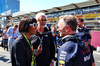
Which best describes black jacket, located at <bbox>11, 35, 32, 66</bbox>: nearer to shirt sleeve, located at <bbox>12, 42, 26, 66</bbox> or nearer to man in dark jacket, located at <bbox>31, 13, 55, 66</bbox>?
shirt sleeve, located at <bbox>12, 42, 26, 66</bbox>

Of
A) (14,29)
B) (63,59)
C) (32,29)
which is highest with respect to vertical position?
(32,29)

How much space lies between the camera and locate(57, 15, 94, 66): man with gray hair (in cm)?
121

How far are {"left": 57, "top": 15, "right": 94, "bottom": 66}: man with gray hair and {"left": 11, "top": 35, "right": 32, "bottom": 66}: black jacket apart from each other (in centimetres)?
51

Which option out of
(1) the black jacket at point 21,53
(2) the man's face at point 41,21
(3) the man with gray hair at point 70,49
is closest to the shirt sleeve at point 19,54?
(1) the black jacket at point 21,53

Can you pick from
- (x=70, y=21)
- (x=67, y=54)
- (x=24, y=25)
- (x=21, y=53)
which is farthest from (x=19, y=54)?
(x=70, y=21)

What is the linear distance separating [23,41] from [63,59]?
65cm

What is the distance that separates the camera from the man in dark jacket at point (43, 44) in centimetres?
218

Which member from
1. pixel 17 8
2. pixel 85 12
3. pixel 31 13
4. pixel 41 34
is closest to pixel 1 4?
pixel 17 8

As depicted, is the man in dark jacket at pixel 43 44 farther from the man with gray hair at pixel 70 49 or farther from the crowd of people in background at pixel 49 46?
the man with gray hair at pixel 70 49

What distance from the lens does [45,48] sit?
88.0 inches

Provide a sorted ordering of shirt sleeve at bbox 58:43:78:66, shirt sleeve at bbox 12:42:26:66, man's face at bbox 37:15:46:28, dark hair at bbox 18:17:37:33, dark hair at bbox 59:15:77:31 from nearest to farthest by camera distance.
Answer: shirt sleeve at bbox 58:43:78:66, dark hair at bbox 59:15:77:31, shirt sleeve at bbox 12:42:26:66, dark hair at bbox 18:17:37:33, man's face at bbox 37:15:46:28

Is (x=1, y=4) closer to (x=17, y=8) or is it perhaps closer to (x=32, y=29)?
(x=17, y=8)

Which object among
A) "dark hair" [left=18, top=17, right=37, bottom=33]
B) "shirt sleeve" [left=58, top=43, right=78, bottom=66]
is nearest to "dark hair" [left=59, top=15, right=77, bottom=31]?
"shirt sleeve" [left=58, top=43, right=78, bottom=66]

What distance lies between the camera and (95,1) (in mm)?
12219
